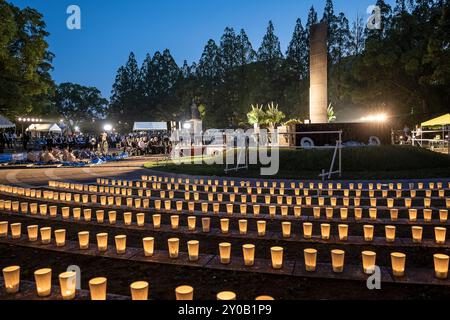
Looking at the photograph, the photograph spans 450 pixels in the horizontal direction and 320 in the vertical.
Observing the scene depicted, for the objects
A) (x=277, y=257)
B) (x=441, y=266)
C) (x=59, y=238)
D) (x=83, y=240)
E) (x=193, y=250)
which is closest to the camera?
(x=441, y=266)

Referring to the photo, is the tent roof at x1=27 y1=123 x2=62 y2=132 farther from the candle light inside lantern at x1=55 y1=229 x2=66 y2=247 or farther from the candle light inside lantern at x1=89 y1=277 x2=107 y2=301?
the candle light inside lantern at x1=89 y1=277 x2=107 y2=301

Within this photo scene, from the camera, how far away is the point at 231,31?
5481cm

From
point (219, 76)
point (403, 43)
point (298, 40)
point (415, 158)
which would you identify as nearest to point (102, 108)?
point (219, 76)

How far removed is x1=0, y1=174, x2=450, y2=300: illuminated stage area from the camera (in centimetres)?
342

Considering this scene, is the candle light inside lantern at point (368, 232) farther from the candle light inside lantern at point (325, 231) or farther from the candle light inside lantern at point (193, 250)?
the candle light inside lantern at point (193, 250)

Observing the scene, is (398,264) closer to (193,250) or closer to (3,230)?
(193,250)

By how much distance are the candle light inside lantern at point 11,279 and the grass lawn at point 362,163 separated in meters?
9.99

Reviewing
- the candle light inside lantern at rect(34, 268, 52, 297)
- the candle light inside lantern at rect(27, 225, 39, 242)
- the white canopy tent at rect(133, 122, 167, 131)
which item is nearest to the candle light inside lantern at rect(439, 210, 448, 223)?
the candle light inside lantern at rect(34, 268, 52, 297)

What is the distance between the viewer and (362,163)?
13.9 metres

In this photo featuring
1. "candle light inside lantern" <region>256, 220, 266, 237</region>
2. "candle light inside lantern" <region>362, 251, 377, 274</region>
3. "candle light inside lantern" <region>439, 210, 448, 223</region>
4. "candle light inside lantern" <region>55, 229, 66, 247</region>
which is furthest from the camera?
"candle light inside lantern" <region>439, 210, 448, 223</region>

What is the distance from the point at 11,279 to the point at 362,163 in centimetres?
1284

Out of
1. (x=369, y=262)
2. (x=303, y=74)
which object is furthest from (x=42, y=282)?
(x=303, y=74)
